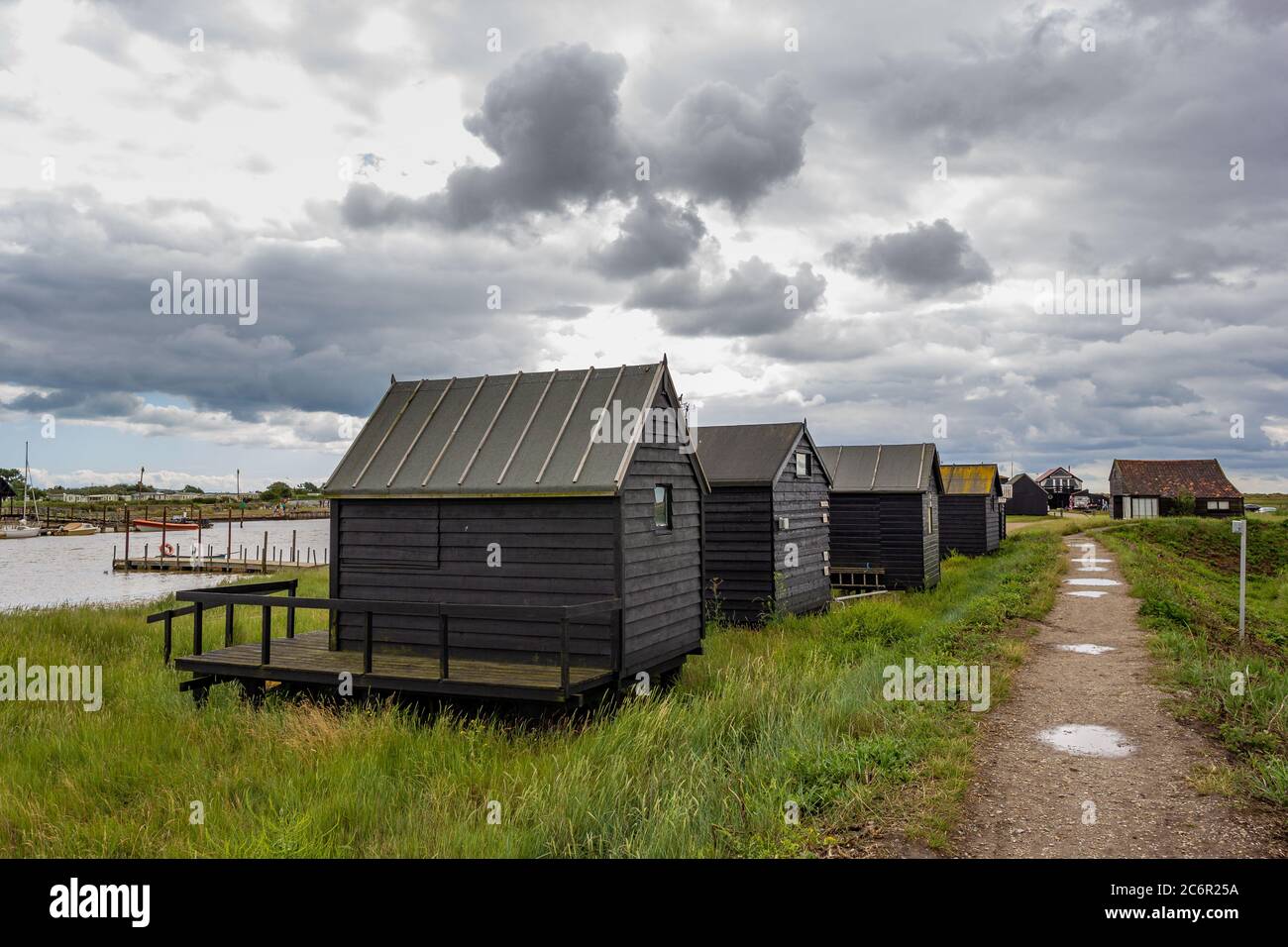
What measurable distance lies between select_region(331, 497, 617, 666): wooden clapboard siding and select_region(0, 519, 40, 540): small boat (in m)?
97.5

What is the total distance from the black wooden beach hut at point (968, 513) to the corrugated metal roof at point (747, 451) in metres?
22.3

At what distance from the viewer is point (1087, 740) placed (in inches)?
344

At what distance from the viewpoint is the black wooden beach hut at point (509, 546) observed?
11.9m

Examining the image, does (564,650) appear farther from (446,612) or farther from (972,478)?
(972,478)

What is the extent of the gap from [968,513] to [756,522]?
25635 millimetres

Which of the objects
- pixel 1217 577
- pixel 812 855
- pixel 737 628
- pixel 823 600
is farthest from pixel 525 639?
pixel 1217 577

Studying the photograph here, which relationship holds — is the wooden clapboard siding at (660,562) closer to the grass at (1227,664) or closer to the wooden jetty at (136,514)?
the grass at (1227,664)

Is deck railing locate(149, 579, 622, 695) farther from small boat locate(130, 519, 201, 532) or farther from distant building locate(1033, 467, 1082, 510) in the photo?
distant building locate(1033, 467, 1082, 510)

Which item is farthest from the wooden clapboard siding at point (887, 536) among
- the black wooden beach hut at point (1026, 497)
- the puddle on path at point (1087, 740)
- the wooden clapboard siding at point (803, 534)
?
the black wooden beach hut at point (1026, 497)

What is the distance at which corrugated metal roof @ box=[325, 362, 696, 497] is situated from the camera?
484 inches

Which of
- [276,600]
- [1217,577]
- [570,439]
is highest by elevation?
[570,439]
